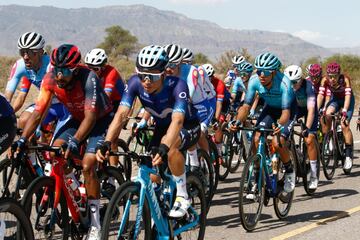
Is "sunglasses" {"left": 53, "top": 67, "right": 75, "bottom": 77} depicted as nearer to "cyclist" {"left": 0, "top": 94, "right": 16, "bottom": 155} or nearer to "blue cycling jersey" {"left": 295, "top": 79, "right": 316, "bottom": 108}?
"cyclist" {"left": 0, "top": 94, "right": 16, "bottom": 155}

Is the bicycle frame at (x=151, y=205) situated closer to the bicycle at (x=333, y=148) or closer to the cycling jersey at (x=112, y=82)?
the cycling jersey at (x=112, y=82)

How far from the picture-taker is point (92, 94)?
5887 mm

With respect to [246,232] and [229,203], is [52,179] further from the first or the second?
[229,203]

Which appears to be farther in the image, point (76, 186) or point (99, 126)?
point (99, 126)

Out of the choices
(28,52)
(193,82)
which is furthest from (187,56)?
(28,52)

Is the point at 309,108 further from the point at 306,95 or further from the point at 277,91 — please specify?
the point at 277,91

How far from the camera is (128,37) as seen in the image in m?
101

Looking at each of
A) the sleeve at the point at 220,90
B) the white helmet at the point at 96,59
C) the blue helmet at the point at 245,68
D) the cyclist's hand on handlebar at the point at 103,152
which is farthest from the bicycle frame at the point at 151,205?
the blue helmet at the point at 245,68

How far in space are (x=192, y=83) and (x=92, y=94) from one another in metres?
2.38

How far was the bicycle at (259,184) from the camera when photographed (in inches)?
280

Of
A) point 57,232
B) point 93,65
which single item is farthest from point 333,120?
point 57,232

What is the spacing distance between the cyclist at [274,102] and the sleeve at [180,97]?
188 cm

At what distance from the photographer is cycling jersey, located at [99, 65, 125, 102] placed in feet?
28.9

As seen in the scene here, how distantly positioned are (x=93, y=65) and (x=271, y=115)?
262 centimetres
